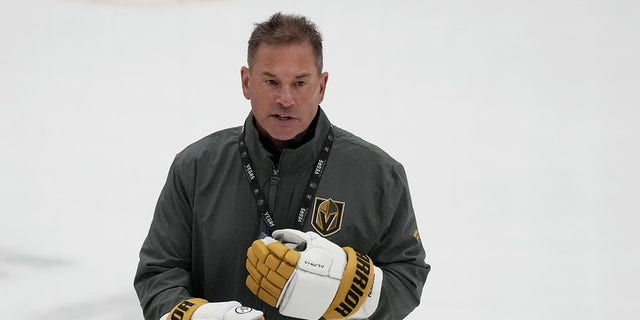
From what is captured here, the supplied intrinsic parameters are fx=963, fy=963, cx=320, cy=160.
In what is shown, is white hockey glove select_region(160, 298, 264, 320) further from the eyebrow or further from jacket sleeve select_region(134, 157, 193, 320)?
the eyebrow

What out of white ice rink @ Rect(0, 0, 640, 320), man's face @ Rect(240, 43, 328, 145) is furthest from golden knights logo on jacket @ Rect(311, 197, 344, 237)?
white ice rink @ Rect(0, 0, 640, 320)

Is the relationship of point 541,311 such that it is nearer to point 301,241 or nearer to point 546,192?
point 546,192

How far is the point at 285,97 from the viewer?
173 centimetres

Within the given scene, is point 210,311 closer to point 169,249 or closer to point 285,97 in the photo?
point 169,249

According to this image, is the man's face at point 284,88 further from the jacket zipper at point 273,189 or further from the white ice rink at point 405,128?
the white ice rink at point 405,128

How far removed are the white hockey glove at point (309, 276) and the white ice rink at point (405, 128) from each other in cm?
138

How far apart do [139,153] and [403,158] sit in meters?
1.12

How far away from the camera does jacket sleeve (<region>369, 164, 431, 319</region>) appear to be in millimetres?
1811

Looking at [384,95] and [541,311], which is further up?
[384,95]

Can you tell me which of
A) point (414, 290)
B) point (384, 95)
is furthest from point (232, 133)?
point (384, 95)

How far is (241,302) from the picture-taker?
183 centimetres

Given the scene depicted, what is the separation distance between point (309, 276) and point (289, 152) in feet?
0.87

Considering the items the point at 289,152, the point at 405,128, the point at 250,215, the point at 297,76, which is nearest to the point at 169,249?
the point at 250,215

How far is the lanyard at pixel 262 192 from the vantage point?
70.2 inches
